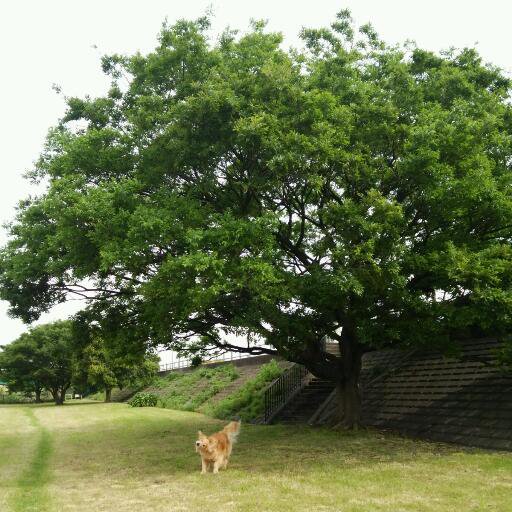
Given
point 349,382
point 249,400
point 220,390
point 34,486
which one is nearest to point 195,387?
point 220,390

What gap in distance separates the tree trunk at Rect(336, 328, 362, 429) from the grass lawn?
91cm

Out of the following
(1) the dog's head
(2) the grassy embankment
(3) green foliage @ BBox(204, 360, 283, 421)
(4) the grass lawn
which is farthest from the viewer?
(2) the grassy embankment

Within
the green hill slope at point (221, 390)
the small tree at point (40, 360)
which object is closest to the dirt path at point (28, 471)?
the green hill slope at point (221, 390)

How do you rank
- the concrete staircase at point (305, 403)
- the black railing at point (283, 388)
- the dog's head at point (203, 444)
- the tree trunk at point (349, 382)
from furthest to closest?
the black railing at point (283, 388) → the concrete staircase at point (305, 403) → the tree trunk at point (349, 382) → the dog's head at point (203, 444)

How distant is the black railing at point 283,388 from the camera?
2244cm

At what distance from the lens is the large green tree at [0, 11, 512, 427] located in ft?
36.1

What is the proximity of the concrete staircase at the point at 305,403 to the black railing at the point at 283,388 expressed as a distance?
1.29 ft

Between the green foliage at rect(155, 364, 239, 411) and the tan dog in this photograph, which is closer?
the tan dog

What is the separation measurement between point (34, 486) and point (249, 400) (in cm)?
1583

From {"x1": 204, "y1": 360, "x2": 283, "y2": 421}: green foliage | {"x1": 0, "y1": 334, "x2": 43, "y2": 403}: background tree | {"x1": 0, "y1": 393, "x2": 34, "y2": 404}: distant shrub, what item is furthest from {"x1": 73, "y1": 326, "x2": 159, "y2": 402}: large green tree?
{"x1": 0, "y1": 393, "x2": 34, "y2": 404}: distant shrub

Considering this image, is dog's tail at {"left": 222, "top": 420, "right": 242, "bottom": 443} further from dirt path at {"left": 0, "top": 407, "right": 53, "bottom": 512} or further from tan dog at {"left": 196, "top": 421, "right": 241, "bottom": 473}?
dirt path at {"left": 0, "top": 407, "right": 53, "bottom": 512}

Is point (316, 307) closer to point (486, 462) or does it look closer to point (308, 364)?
point (308, 364)

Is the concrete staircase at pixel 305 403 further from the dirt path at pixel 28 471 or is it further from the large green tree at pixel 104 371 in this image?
the large green tree at pixel 104 371

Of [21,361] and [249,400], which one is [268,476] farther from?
[21,361]
